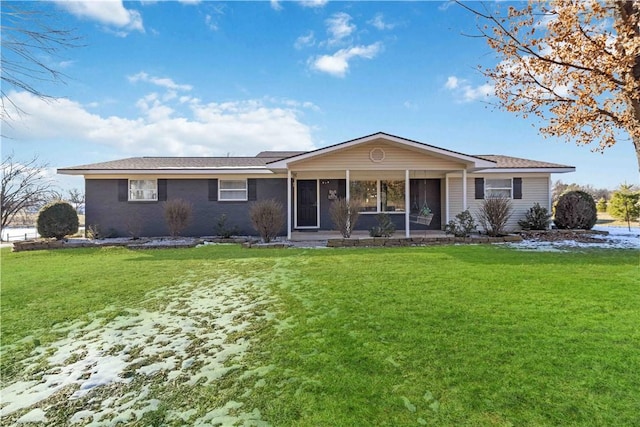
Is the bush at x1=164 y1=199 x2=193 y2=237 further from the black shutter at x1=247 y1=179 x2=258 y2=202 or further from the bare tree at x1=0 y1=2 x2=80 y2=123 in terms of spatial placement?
the bare tree at x1=0 y1=2 x2=80 y2=123

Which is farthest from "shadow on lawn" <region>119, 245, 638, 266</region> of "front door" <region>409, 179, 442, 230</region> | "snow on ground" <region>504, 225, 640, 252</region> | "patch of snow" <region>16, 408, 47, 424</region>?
"patch of snow" <region>16, 408, 47, 424</region>

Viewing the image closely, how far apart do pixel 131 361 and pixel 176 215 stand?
375 inches

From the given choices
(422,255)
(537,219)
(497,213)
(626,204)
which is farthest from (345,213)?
(626,204)

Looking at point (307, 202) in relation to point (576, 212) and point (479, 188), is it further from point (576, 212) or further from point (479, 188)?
point (576, 212)

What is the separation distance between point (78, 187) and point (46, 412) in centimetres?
3569

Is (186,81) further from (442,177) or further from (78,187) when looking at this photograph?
(78,187)

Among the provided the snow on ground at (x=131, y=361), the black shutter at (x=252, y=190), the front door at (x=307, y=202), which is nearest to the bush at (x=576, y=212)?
the front door at (x=307, y=202)

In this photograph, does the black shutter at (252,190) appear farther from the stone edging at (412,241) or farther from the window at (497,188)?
the window at (497,188)

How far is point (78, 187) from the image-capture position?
31688 mm

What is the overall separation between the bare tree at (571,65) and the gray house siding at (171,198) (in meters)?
9.77

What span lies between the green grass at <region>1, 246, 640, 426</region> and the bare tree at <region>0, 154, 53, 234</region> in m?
15.9

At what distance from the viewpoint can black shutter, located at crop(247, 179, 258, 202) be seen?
1358 centimetres

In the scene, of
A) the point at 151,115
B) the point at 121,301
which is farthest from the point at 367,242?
the point at 151,115

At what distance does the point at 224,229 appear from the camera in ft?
41.7
